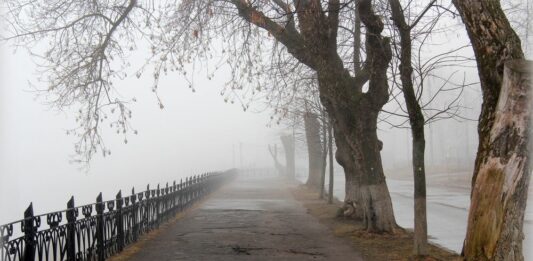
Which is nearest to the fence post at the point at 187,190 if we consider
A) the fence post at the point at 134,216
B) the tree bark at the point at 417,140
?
the fence post at the point at 134,216

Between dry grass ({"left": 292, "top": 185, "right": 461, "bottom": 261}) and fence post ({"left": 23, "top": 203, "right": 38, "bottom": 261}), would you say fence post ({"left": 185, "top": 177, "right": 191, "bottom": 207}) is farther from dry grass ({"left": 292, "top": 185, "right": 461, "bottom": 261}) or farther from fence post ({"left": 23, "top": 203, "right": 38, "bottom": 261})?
fence post ({"left": 23, "top": 203, "right": 38, "bottom": 261})

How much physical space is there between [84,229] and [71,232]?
65 cm

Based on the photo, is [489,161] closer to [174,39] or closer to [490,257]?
[490,257]

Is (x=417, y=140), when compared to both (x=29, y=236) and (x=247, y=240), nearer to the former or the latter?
(x=247, y=240)

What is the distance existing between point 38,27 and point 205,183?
17.6 m

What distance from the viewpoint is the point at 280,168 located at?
240ft

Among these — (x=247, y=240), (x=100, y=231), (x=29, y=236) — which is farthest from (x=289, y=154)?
(x=29, y=236)

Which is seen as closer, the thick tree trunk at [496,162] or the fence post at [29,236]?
the thick tree trunk at [496,162]

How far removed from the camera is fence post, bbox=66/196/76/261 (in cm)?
821

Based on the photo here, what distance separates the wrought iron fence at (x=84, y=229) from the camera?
6.73 metres

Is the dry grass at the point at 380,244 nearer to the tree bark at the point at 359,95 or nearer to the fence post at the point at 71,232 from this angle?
the tree bark at the point at 359,95

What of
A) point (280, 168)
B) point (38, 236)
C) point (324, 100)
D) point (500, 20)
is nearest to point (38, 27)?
point (324, 100)

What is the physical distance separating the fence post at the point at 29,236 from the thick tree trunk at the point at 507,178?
5.03 metres

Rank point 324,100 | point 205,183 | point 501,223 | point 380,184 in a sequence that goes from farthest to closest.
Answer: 1. point 205,183
2. point 324,100
3. point 380,184
4. point 501,223
